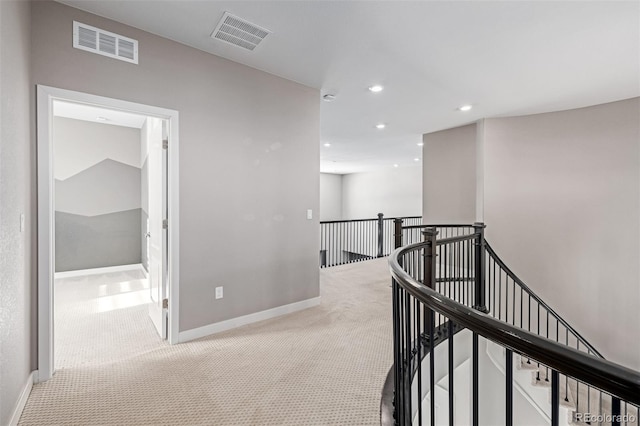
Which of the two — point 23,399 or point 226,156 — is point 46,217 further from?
point 226,156

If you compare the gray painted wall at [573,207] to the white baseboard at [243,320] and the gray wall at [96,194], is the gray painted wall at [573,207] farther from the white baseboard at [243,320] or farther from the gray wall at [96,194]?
the gray wall at [96,194]

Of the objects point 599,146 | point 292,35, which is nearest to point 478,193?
point 599,146

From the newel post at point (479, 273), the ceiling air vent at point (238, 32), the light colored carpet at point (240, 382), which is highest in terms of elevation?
the ceiling air vent at point (238, 32)

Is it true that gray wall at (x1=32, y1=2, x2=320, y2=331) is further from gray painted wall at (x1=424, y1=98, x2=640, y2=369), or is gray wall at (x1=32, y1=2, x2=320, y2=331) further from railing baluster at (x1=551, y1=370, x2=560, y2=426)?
gray painted wall at (x1=424, y1=98, x2=640, y2=369)

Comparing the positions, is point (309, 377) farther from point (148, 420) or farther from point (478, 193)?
point (478, 193)

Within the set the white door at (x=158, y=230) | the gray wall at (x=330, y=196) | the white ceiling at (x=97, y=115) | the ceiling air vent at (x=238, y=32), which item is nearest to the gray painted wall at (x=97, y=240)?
the white ceiling at (x=97, y=115)

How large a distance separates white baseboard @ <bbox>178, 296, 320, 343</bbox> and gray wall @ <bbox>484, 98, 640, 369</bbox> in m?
3.53

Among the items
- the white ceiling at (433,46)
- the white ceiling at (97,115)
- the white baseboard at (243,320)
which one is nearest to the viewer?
the white ceiling at (433,46)

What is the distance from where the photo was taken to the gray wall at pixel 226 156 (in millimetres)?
2357

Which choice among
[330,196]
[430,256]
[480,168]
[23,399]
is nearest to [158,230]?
[23,399]

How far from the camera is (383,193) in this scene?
11.8 metres

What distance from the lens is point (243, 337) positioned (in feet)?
9.48

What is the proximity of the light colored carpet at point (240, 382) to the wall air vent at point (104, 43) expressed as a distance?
2.47m

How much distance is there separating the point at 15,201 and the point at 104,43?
4.59 feet
